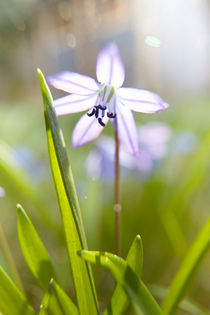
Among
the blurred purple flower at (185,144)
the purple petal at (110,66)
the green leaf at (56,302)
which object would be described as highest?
the blurred purple flower at (185,144)

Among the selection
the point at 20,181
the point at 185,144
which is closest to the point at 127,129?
the point at 20,181

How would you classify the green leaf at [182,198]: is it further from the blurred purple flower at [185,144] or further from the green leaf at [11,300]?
the green leaf at [11,300]

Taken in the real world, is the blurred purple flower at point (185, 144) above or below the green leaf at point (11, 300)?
above

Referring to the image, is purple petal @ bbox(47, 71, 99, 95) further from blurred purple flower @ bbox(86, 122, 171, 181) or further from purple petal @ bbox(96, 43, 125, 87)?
blurred purple flower @ bbox(86, 122, 171, 181)

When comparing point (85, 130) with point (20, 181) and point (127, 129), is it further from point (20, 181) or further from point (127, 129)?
point (20, 181)

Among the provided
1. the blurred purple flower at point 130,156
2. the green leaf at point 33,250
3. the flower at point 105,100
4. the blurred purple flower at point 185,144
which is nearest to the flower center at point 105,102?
the flower at point 105,100

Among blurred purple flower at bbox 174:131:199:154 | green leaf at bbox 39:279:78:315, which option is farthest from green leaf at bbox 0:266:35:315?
blurred purple flower at bbox 174:131:199:154
